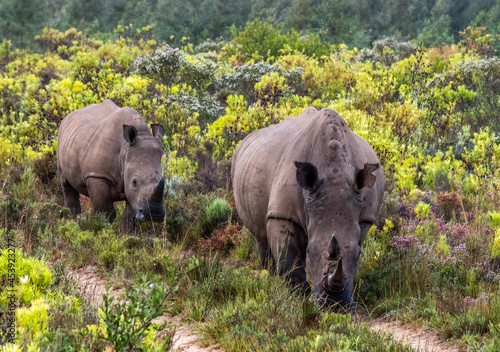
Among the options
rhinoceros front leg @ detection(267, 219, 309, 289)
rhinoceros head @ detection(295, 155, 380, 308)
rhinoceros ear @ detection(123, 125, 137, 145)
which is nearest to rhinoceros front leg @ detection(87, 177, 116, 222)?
rhinoceros ear @ detection(123, 125, 137, 145)

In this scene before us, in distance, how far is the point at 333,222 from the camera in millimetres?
4332

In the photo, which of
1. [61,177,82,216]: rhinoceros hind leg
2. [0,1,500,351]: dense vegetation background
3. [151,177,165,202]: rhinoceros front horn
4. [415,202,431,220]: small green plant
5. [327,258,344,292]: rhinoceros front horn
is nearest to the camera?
[0,1,500,351]: dense vegetation background

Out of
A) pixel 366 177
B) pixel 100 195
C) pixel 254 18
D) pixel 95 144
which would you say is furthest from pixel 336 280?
pixel 254 18

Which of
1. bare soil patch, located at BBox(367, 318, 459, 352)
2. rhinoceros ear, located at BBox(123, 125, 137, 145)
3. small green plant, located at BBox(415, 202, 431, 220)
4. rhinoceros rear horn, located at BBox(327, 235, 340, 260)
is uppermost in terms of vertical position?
rhinoceros ear, located at BBox(123, 125, 137, 145)

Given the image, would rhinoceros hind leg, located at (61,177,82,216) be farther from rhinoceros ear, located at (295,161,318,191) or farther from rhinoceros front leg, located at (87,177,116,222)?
rhinoceros ear, located at (295,161,318,191)

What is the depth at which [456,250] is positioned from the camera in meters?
6.30

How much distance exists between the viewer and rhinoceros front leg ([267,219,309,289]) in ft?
16.1

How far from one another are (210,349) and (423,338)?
5.49 feet

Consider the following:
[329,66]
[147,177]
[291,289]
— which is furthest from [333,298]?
[329,66]

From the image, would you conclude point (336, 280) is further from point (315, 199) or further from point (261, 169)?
point (261, 169)

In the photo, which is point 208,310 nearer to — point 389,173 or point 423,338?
point 423,338

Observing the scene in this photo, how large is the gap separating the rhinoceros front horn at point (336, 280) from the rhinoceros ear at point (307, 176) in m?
0.70

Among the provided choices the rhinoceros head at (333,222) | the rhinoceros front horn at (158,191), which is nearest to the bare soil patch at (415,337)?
the rhinoceros head at (333,222)

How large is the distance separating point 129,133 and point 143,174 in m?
0.58
